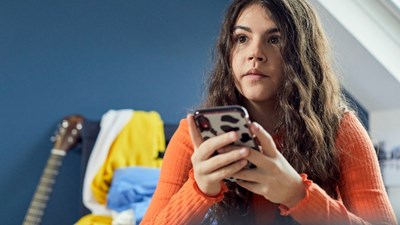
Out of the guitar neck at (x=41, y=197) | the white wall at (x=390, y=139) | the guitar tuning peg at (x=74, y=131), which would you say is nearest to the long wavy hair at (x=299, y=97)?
the guitar neck at (x=41, y=197)

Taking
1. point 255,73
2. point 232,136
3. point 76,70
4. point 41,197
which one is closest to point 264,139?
point 232,136

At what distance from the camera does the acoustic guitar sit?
2004 millimetres

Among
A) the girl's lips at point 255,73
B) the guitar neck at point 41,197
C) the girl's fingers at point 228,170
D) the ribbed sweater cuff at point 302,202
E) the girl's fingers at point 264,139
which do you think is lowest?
the guitar neck at point 41,197

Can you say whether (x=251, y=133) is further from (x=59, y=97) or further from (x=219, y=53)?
(x=59, y=97)

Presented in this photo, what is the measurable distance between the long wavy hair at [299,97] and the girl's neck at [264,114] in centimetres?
1

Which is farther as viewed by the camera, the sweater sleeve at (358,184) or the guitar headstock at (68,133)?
the guitar headstock at (68,133)

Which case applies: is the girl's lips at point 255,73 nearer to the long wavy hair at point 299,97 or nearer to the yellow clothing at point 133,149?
the long wavy hair at point 299,97

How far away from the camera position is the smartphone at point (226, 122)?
78 centimetres

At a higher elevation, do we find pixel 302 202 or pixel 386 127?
pixel 386 127

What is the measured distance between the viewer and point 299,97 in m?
1.02

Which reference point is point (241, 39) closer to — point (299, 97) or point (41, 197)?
point (299, 97)

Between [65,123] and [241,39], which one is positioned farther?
[65,123]

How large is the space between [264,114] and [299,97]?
6 centimetres

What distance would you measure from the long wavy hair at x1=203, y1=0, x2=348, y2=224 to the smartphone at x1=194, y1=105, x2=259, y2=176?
0.17 m
